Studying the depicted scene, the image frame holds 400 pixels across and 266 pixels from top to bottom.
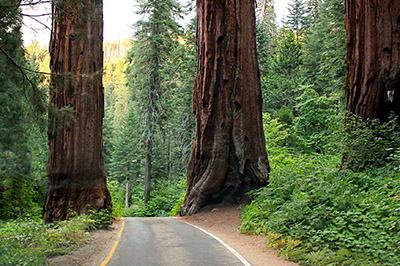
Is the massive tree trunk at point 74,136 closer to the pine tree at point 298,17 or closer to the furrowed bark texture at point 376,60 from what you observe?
the furrowed bark texture at point 376,60

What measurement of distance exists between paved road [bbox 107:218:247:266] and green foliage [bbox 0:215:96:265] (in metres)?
1.09

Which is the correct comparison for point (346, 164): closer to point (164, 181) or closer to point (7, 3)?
point (7, 3)

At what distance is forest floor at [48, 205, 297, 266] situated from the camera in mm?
6438

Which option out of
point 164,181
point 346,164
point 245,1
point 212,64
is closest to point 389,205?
point 346,164

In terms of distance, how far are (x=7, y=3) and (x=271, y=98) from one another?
25184 millimetres

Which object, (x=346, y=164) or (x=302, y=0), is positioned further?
(x=302, y=0)

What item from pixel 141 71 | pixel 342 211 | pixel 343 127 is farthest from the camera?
pixel 141 71

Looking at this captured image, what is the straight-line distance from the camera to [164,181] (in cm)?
3562

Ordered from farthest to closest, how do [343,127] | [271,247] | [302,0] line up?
[302,0] → [343,127] → [271,247]

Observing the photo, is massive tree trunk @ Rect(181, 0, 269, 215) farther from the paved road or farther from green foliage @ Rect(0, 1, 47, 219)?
green foliage @ Rect(0, 1, 47, 219)

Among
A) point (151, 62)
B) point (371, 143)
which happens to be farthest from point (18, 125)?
point (151, 62)

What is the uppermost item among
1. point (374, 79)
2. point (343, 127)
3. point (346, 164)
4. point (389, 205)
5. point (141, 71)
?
point (141, 71)

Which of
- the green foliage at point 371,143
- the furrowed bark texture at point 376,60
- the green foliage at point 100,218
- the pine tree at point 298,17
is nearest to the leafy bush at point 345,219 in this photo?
the green foliage at point 371,143

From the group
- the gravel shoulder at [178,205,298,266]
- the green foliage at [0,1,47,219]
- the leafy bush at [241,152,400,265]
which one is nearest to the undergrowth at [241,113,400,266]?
the leafy bush at [241,152,400,265]
